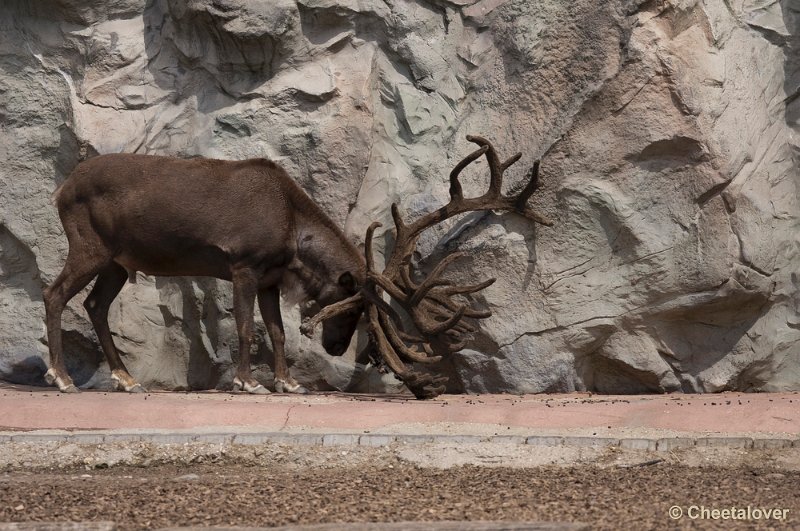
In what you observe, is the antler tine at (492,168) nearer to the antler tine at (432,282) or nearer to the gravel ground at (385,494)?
the antler tine at (432,282)

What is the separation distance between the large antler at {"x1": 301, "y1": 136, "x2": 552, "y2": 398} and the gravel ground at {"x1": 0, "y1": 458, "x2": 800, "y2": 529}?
7.65 feet

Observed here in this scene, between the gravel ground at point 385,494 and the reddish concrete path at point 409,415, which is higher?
the gravel ground at point 385,494

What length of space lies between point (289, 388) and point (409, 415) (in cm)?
Result: 194

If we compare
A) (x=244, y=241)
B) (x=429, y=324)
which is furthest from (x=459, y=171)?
(x=244, y=241)

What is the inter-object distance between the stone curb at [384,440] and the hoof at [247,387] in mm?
2090

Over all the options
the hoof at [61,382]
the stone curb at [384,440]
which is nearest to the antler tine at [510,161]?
the stone curb at [384,440]

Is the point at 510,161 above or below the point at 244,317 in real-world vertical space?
above

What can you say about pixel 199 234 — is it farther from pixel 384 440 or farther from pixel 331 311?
pixel 384 440

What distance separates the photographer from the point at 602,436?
8328mm

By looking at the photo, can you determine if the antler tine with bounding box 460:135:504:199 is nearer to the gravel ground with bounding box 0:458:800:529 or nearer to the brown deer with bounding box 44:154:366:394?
the brown deer with bounding box 44:154:366:394

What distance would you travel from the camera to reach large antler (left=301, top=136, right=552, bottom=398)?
10180mm

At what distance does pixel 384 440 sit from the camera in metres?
8.13

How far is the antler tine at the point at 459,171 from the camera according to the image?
408 inches

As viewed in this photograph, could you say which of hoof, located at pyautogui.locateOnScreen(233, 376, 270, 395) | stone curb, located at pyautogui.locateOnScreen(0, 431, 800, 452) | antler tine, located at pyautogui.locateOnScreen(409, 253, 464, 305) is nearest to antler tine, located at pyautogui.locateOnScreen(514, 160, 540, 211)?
antler tine, located at pyautogui.locateOnScreen(409, 253, 464, 305)
